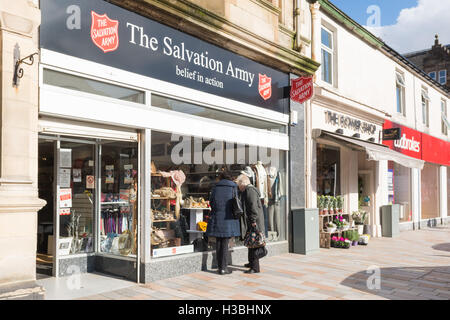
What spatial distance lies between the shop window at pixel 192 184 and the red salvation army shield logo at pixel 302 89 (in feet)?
4.55

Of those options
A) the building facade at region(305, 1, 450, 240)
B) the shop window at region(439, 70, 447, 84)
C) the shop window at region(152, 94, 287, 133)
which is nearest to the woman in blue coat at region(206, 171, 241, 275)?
the shop window at region(152, 94, 287, 133)

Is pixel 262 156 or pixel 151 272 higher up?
pixel 262 156

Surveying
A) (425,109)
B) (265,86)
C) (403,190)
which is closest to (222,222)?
(265,86)

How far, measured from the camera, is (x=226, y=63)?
821 centimetres

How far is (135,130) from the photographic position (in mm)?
6512

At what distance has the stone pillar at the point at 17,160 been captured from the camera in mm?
4605

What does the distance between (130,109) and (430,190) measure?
17914 millimetres

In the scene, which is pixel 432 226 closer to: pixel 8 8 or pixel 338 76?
pixel 338 76

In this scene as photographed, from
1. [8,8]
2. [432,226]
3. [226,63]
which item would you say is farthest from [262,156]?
[432,226]

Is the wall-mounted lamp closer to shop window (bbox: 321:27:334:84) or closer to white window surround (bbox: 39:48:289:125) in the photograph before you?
white window surround (bbox: 39:48:289:125)

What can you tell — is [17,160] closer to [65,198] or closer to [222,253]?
[65,198]

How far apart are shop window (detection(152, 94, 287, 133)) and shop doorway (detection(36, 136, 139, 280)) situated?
859mm

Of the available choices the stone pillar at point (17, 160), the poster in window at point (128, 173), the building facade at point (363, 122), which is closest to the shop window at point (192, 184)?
the poster in window at point (128, 173)
